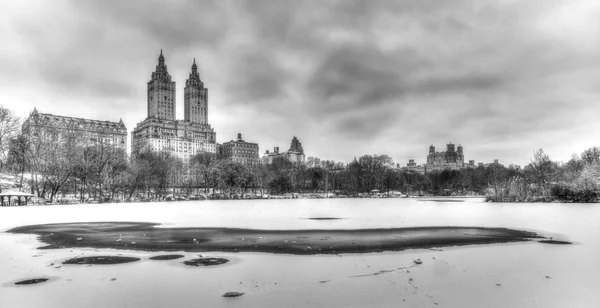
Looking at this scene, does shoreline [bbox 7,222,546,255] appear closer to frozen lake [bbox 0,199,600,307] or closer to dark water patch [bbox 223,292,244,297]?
frozen lake [bbox 0,199,600,307]

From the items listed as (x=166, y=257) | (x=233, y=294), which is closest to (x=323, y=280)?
(x=233, y=294)

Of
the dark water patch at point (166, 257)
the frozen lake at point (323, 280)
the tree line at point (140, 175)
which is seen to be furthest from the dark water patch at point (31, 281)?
the tree line at point (140, 175)

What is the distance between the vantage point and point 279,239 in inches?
514

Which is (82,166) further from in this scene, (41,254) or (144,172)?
(41,254)

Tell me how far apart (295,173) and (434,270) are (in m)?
87.0

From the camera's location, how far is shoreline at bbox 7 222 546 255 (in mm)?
11164

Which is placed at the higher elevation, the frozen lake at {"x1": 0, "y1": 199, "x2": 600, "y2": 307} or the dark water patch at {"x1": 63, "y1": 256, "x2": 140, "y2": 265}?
the dark water patch at {"x1": 63, "y1": 256, "x2": 140, "y2": 265}

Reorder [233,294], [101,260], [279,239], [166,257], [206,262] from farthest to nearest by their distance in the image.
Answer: [279,239] → [166,257] → [101,260] → [206,262] → [233,294]

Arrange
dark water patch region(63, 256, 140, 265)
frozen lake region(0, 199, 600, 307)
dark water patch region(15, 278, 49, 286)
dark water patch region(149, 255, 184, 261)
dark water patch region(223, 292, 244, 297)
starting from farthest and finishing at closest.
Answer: dark water patch region(149, 255, 184, 261) → dark water patch region(63, 256, 140, 265) → dark water patch region(15, 278, 49, 286) → dark water patch region(223, 292, 244, 297) → frozen lake region(0, 199, 600, 307)

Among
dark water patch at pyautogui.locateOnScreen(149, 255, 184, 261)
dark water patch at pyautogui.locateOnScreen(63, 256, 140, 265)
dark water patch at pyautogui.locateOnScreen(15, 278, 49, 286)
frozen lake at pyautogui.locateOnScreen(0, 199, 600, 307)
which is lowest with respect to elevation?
frozen lake at pyautogui.locateOnScreen(0, 199, 600, 307)

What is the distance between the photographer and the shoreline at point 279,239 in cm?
1116

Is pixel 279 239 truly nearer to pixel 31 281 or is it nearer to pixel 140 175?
pixel 31 281

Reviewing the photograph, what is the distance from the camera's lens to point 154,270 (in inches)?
322

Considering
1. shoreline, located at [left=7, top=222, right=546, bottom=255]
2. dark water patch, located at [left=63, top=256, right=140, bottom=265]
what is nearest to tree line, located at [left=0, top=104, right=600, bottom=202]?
shoreline, located at [left=7, top=222, right=546, bottom=255]
